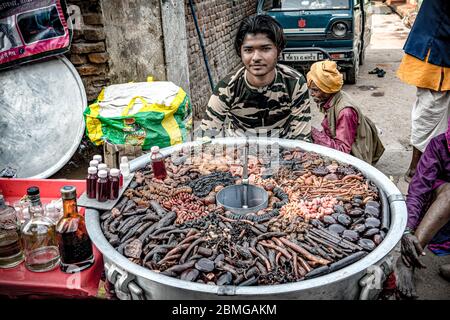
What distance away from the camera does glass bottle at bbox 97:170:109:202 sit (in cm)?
243

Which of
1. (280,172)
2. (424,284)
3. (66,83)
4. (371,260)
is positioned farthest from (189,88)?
(371,260)

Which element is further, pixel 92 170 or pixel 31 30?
pixel 31 30

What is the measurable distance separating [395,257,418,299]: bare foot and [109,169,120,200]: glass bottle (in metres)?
1.83

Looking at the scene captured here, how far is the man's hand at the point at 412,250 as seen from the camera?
8.83 feet

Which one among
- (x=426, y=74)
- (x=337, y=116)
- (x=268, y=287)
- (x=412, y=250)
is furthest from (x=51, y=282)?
(x=426, y=74)

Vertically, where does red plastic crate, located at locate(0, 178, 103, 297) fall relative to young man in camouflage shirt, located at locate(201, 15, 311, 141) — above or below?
below

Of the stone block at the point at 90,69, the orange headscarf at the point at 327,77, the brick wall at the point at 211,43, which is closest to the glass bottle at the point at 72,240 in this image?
the orange headscarf at the point at 327,77

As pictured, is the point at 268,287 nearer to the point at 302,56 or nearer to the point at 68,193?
the point at 68,193

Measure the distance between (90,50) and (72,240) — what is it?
3163 millimetres

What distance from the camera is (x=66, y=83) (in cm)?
480

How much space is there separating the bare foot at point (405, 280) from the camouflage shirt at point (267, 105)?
128 cm

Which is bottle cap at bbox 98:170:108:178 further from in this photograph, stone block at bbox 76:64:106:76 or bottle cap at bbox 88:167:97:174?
stone block at bbox 76:64:106:76

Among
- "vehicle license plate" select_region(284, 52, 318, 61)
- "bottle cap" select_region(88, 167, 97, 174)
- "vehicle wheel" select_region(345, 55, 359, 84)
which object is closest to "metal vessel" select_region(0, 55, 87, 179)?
"bottle cap" select_region(88, 167, 97, 174)

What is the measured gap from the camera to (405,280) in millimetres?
2826
